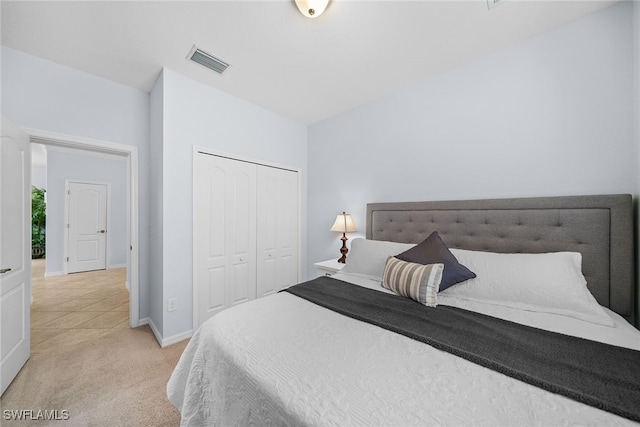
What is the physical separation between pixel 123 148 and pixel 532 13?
147 inches

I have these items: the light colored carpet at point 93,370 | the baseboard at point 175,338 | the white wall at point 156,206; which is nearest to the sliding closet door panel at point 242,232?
the baseboard at point 175,338

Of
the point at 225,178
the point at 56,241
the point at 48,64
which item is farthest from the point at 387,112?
the point at 56,241

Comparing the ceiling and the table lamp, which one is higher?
the ceiling

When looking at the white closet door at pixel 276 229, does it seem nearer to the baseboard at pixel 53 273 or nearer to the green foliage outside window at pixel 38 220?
the baseboard at pixel 53 273

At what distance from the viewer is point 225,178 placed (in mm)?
2719

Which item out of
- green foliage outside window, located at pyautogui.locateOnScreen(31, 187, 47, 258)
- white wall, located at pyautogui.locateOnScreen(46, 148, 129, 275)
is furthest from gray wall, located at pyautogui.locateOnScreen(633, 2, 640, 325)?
green foliage outside window, located at pyautogui.locateOnScreen(31, 187, 47, 258)

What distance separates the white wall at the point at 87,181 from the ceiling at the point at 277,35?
3664 mm

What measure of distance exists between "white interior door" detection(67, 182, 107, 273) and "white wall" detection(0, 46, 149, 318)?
12.3ft

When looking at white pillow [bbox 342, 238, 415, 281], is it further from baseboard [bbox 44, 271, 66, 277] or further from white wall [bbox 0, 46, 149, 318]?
baseboard [bbox 44, 271, 66, 277]

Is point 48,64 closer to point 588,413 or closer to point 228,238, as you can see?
point 228,238

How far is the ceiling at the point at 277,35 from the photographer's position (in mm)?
1606

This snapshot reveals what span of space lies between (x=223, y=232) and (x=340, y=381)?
2252mm

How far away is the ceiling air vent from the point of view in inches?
80.5

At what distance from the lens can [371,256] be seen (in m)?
2.12
